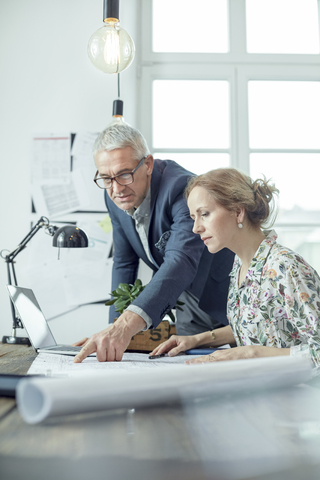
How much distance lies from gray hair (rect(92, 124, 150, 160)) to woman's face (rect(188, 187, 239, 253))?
0.32m

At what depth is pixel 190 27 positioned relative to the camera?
2826mm

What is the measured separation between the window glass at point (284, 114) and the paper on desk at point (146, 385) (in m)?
2.51

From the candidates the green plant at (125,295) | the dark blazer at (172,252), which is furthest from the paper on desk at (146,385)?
the green plant at (125,295)

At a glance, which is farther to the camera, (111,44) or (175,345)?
(111,44)

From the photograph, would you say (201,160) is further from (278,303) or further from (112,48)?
(278,303)

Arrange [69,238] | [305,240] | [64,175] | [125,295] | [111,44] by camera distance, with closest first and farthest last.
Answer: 1. [125,295]
2. [69,238]
3. [111,44]
4. [64,175]
5. [305,240]

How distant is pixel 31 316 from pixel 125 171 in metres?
0.57

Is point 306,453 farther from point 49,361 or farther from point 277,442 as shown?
point 49,361

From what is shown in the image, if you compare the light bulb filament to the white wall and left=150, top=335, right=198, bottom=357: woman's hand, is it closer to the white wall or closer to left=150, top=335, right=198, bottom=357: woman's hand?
the white wall

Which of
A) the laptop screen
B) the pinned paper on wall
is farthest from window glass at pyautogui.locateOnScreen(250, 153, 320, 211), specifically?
the laptop screen

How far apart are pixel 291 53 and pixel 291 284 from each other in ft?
7.58

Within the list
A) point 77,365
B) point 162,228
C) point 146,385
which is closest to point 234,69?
point 162,228

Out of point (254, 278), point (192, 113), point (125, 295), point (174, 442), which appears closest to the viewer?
point (174, 442)

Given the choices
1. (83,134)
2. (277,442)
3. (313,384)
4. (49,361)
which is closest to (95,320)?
(83,134)
